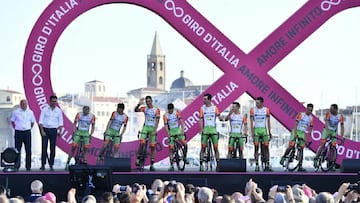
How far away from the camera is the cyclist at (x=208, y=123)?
19.5 meters

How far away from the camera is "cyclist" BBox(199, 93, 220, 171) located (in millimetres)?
19547

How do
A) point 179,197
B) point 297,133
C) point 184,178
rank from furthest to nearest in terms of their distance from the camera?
1. point 297,133
2. point 184,178
3. point 179,197

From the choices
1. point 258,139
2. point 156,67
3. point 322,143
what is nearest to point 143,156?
point 258,139

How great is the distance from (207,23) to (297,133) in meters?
2.76

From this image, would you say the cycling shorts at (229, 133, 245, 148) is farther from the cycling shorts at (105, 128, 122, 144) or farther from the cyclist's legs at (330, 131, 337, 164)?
the cycling shorts at (105, 128, 122, 144)

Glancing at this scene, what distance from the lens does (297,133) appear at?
65.6 ft

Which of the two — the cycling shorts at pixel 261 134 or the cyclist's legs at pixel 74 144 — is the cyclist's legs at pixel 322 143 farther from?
the cyclist's legs at pixel 74 144

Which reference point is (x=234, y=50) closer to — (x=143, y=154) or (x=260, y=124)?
(x=260, y=124)

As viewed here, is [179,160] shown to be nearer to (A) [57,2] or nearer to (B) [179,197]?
(A) [57,2]

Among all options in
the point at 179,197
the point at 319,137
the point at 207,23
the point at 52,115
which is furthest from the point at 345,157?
the point at 179,197

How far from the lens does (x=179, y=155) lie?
19.7 meters

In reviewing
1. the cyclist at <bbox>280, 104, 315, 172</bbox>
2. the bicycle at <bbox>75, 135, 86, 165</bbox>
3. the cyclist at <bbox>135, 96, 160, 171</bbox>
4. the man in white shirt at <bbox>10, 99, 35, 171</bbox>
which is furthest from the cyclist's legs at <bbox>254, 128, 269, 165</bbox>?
the man in white shirt at <bbox>10, 99, 35, 171</bbox>

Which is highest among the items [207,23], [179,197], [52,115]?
[207,23]

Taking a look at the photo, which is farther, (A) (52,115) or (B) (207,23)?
(B) (207,23)
